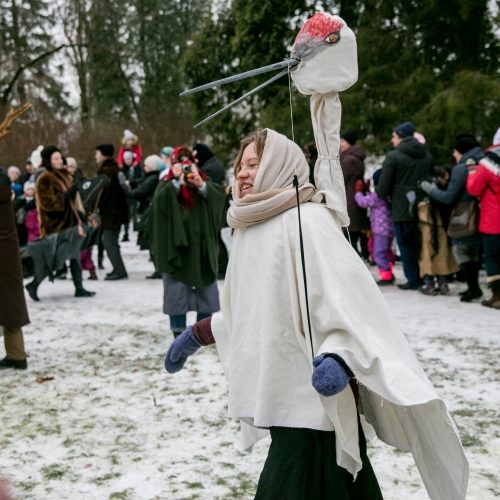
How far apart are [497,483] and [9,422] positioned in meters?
2.96

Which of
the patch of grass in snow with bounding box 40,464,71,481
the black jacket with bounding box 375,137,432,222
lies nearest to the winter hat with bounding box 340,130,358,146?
the black jacket with bounding box 375,137,432,222

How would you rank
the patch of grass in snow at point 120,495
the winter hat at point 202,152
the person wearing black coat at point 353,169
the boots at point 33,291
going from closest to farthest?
the patch of grass in snow at point 120,495 → the winter hat at point 202,152 → the boots at point 33,291 → the person wearing black coat at point 353,169

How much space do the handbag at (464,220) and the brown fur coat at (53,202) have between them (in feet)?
15.3

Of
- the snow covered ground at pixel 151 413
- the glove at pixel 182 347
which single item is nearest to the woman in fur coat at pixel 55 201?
the snow covered ground at pixel 151 413

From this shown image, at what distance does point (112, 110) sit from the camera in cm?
2834

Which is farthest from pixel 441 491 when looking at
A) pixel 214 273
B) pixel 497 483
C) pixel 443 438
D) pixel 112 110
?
pixel 112 110

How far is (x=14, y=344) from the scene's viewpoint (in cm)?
597

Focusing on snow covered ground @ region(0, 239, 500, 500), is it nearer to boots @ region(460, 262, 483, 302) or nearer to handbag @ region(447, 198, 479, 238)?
boots @ region(460, 262, 483, 302)

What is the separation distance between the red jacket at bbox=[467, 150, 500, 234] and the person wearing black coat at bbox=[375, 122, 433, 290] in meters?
1.12

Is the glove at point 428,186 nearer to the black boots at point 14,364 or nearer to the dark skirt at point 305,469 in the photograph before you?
the black boots at point 14,364

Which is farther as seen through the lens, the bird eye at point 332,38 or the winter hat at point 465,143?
the winter hat at point 465,143

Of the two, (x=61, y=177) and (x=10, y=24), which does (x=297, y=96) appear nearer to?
(x=61, y=177)

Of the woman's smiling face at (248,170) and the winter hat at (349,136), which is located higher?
the winter hat at (349,136)

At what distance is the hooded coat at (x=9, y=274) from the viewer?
5.75m
